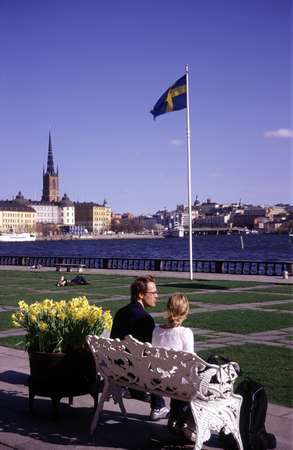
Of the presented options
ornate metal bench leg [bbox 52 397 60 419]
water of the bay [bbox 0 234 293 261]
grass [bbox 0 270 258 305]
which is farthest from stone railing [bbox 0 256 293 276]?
water of the bay [bbox 0 234 293 261]

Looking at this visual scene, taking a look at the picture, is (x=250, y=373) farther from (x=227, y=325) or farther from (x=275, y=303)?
(x=275, y=303)

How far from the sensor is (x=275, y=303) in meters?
17.9

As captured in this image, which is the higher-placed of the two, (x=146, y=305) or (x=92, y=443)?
(x=146, y=305)

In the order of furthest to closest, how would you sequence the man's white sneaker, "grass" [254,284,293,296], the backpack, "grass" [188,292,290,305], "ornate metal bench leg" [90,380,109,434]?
"grass" [254,284,293,296]
"grass" [188,292,290,305]
the man's white sneaker
"ornate metal bench leg" [90,380,109,434]
the backpack

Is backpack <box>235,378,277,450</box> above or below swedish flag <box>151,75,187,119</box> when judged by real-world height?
below

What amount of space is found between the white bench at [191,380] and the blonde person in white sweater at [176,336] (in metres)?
0.30

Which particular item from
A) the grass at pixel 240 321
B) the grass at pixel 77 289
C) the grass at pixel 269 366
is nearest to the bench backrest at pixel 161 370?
the grass at pixel 269 366

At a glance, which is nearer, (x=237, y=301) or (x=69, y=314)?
(x=69, y=314)

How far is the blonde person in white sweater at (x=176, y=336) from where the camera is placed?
235 inches

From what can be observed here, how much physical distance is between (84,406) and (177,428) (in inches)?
66.1

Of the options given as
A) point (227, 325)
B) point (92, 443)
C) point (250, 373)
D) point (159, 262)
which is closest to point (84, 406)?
point (92, 443)

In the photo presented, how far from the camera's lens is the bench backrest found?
537cm

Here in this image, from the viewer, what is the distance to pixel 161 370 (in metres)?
5.68

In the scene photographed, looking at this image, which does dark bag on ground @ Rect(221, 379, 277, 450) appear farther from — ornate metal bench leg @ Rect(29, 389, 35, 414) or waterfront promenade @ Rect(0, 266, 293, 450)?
ornate metal bench leg @ Rect(29, 389, 35, 414)
